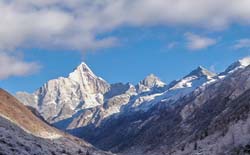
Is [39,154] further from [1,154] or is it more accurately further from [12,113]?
[12,113]

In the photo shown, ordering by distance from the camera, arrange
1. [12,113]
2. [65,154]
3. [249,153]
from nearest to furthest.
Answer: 1. [249,153]
2. [65,154]
3. [12,113]

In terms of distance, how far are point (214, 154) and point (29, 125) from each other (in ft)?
295

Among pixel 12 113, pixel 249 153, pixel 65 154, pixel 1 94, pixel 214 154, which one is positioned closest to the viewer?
pixel 249 153

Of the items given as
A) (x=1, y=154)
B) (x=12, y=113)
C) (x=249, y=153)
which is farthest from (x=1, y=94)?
(x=1, y=154)


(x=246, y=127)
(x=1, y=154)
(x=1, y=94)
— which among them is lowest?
(x=1, y=154)

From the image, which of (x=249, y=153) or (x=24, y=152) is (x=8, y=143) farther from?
(x=249, y=153)

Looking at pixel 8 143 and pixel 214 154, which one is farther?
pixel 214 154

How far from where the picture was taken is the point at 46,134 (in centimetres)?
18462

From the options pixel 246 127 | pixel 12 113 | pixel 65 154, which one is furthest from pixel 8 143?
pixel 12 113

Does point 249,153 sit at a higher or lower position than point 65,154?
lower

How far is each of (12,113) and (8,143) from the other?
133045 millimetres

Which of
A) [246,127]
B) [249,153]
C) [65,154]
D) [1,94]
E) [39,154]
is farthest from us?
[1,94]

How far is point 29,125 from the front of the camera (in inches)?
7185

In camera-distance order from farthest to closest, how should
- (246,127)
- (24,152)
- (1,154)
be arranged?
1. (246,127)
2. (24,152)
3. (1,154)
